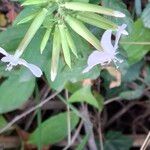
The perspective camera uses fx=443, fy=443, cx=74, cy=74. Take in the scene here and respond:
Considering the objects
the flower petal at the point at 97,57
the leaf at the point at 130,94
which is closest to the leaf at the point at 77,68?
the flower petal at the point at 97,57

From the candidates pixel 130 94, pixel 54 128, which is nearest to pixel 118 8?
pixel 130 94

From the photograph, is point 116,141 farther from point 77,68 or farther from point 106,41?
point 106,41

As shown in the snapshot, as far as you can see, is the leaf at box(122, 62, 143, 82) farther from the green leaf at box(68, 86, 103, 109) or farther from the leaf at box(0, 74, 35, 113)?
the leaf at box(0, 74, 35, 113)

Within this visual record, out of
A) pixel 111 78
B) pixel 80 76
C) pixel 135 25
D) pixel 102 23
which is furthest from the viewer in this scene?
pixel 111 78

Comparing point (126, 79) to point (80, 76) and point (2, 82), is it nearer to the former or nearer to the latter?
point (80, 76)

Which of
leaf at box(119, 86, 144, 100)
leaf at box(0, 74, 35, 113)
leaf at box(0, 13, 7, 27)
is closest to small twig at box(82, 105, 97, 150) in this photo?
leaf at box(119, 86, 144, 100)

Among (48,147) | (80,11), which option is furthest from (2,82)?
(80,11)

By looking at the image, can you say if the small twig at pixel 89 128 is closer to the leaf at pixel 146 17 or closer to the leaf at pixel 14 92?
the leaf at pixel 14 92
